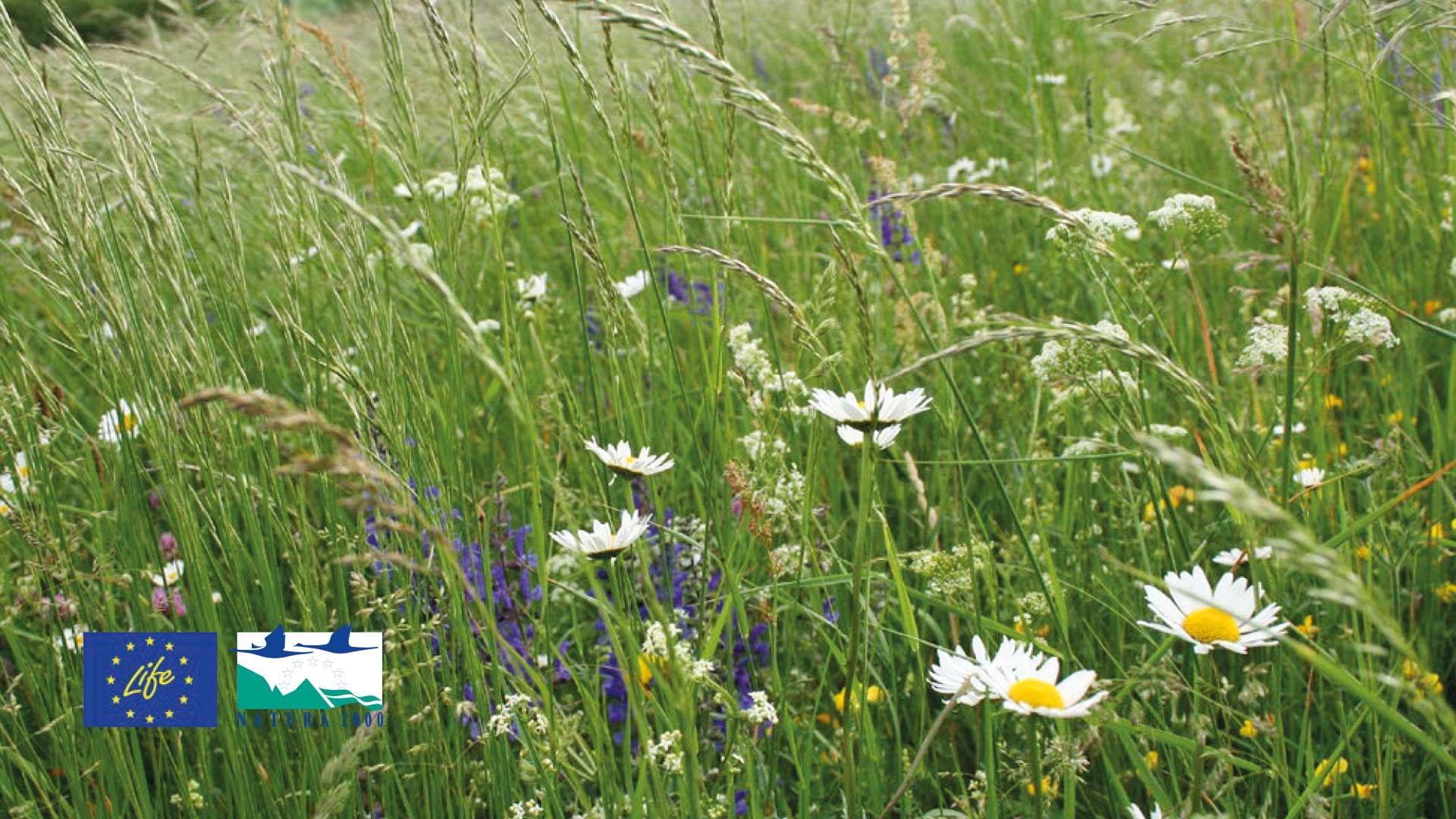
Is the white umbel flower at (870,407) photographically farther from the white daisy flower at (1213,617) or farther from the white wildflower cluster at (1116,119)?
the white wildflower cluster at (1116,119)

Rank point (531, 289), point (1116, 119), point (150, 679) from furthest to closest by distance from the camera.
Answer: point (1116, 119) < point (531, 289) < point (150, 679)

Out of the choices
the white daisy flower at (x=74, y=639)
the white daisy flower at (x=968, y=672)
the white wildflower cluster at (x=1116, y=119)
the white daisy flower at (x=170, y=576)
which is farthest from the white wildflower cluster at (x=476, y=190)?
the white wildflower cluster at (x=1116, y=119)

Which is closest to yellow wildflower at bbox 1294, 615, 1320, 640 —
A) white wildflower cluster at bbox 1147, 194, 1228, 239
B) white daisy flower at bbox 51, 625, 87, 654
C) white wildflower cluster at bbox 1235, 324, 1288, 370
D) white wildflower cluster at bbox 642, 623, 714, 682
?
white wildflower cluster at bbox 1235, 324, 1288, 370

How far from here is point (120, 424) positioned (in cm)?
116

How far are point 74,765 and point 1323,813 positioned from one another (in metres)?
1.22

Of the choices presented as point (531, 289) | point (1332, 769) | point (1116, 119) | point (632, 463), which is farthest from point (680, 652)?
point (1116, 119)

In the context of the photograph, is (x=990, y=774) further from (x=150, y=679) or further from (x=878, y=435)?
(x=150, y=679)

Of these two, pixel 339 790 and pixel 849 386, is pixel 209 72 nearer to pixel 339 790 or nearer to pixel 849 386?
pixel 849 386

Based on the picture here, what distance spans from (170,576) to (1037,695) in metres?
1.33

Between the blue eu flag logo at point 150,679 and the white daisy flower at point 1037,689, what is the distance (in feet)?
2.42

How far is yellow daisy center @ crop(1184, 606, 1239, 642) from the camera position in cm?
92

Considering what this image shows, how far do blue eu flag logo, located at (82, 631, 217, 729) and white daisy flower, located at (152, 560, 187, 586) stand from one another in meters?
0.11

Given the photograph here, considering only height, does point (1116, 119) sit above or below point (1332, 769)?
above

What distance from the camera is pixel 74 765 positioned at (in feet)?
3.77
